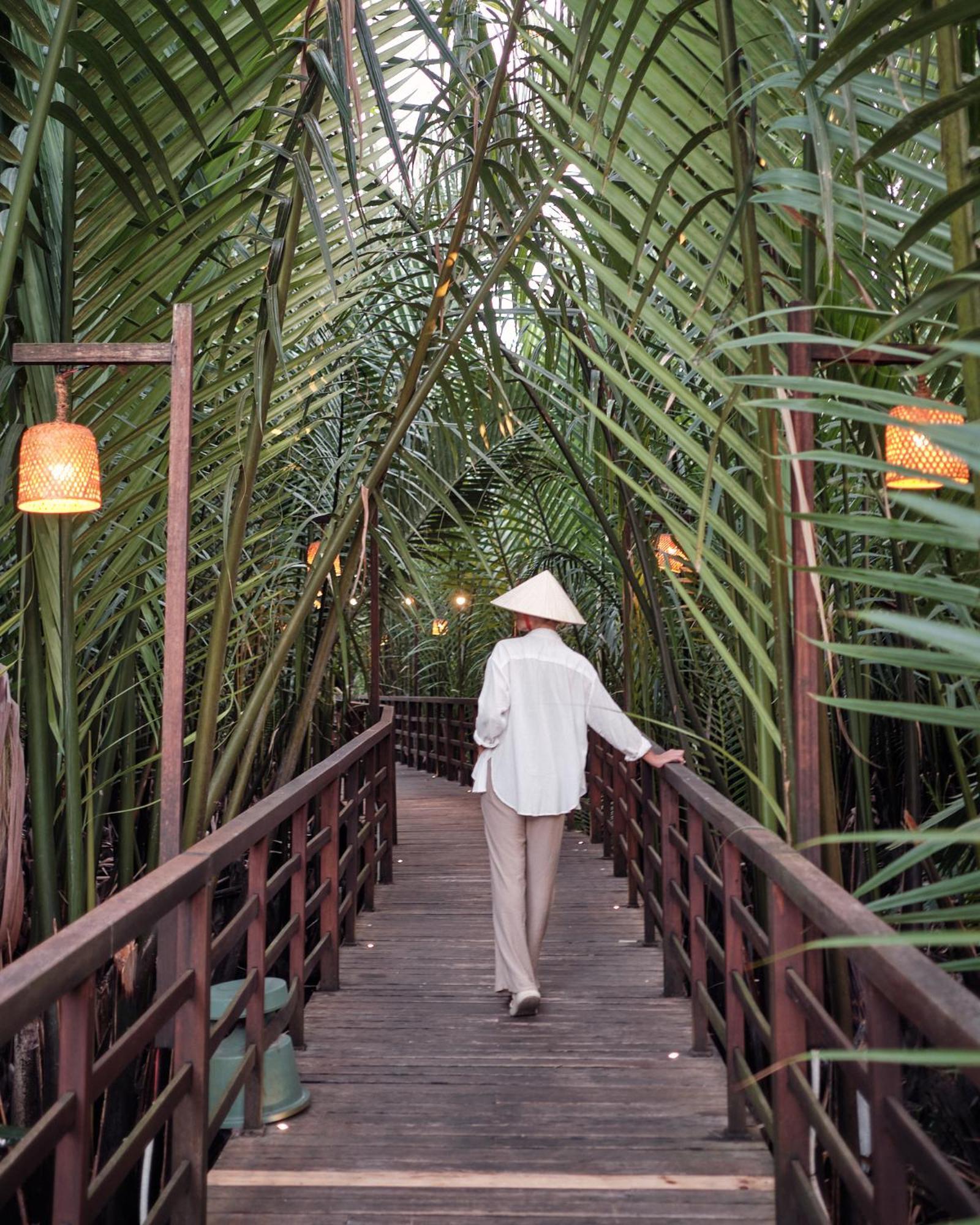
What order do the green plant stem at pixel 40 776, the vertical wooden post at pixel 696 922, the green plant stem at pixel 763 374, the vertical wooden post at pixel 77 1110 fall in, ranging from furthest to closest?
the vertical wooden post at pixel 696 922 → the green plant stem at pixel 40 776 → the green plant stem at pixel 763 374 → the vertical wooden post at pixel 77 1110

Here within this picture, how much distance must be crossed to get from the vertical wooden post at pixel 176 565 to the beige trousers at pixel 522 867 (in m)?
1.59

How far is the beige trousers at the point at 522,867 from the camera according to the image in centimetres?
355

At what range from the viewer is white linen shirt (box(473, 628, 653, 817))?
3.58m

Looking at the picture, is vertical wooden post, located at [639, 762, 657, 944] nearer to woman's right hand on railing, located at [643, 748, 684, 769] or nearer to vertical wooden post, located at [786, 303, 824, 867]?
woman's right hand on railing, located at [643, 748, 684, 769]

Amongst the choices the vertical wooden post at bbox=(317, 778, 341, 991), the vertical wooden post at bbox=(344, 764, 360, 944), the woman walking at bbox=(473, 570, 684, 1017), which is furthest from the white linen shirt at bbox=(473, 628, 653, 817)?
the vertical wooden post at bbox=(344, 764, 360, 944)

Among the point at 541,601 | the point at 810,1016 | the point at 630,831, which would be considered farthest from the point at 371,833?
the point at 810,1016

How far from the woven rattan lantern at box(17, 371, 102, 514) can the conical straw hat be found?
179cm

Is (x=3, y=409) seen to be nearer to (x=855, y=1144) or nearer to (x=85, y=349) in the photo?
(x=85, y=349)

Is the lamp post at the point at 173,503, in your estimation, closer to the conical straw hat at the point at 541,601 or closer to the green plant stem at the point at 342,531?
the green plant stem at the point at 342,531

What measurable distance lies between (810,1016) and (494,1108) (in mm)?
1237

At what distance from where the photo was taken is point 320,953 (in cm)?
349

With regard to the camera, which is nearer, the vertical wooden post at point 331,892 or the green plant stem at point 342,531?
the green plant stem at point 342,531

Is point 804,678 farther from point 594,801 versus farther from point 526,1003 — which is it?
point 594,801

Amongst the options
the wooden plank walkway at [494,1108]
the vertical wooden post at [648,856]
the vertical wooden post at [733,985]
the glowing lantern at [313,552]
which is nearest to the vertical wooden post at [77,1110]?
the wooden plank walkway at [494,1108]
